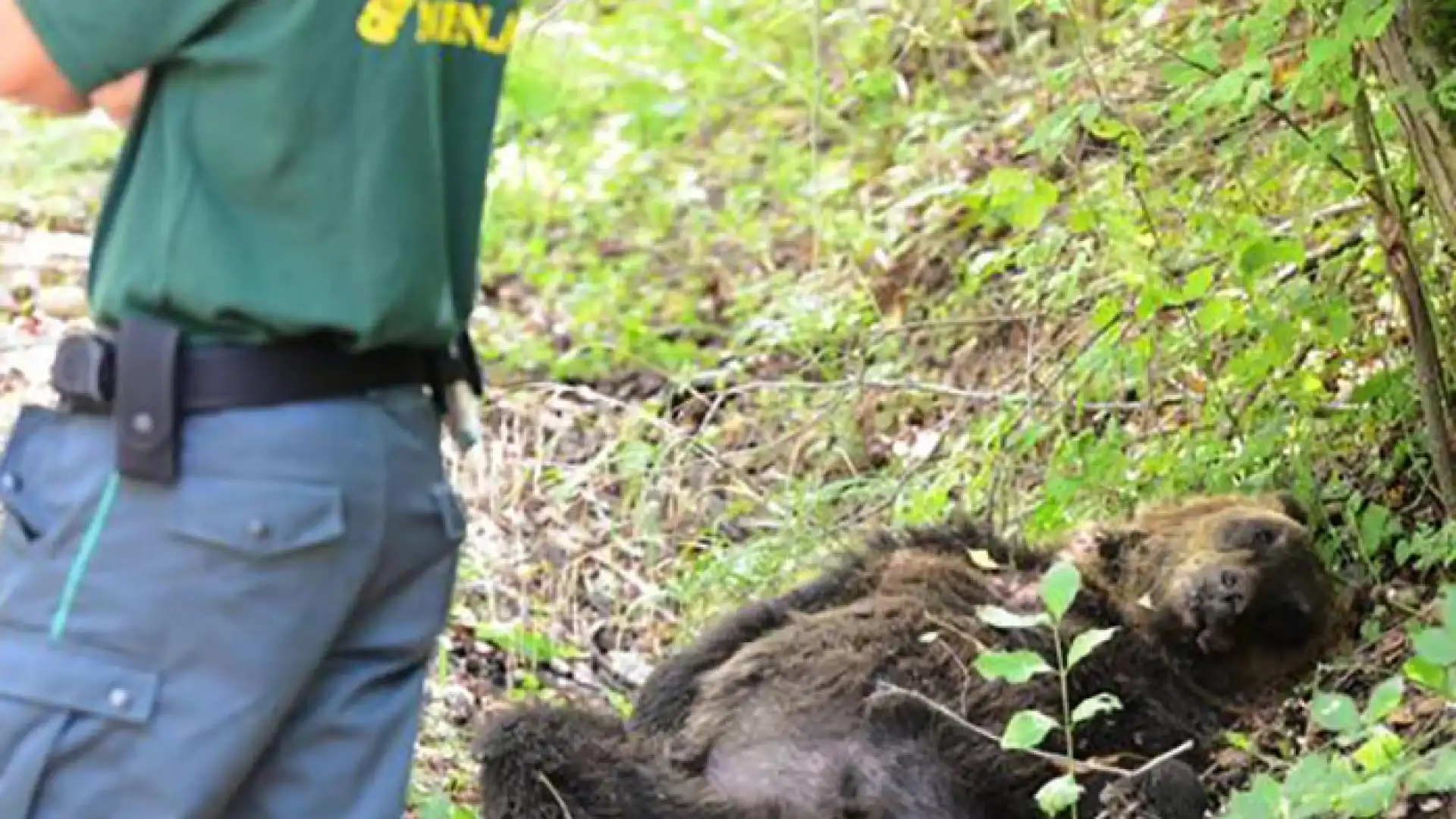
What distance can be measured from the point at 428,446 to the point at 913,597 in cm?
204

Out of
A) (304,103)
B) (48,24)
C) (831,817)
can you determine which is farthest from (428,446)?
(831,817)

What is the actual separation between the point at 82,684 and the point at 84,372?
1.36ft

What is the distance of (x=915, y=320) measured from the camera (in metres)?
8.79

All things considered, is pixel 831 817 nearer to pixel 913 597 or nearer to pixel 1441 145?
pixel 913 597

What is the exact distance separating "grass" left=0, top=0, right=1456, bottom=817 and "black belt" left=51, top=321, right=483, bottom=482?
1.96 metres

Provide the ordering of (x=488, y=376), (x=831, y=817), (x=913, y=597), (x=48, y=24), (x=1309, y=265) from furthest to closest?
(x=488, y=376), (x=1309, y=265), (x=913, y=597), (x=831, y=817), (x=48, y=24)

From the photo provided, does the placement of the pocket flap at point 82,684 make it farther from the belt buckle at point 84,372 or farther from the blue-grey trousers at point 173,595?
the belt buckle at point 84,372

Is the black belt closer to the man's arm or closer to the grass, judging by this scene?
the man's arm

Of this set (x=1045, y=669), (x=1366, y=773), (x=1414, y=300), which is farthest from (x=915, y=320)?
(x=1366, y=773)

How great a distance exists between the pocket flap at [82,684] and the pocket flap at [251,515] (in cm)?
20

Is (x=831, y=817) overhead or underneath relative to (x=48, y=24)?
underneath

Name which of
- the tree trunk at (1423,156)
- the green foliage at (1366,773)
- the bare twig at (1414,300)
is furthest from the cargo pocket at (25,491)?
the bare twig at (1414,300)

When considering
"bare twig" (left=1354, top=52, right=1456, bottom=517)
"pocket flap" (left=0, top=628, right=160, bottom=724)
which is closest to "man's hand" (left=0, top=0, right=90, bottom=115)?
"pocket flap" (left=0, top=628, right=160, bottom=724)

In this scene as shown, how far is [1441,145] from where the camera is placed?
205 inches
